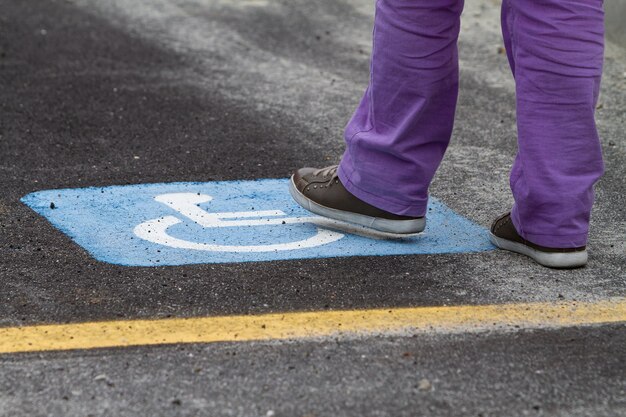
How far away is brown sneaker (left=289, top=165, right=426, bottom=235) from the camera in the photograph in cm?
360

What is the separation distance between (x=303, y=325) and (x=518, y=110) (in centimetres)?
95

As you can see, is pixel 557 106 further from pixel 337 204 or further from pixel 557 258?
pixel 337 204

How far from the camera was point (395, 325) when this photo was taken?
2932mm

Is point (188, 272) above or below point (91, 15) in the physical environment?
above

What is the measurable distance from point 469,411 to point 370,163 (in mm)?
1294

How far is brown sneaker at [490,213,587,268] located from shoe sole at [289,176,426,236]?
0.24m

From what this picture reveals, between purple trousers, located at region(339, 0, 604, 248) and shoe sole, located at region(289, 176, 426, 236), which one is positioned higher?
purple trousers, located at region(339, 0, 604, 248)

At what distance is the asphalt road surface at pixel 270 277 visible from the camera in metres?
2.54

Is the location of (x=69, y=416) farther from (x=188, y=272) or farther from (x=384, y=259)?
(x=384, y=259)

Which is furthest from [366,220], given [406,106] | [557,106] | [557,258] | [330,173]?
[557,106]

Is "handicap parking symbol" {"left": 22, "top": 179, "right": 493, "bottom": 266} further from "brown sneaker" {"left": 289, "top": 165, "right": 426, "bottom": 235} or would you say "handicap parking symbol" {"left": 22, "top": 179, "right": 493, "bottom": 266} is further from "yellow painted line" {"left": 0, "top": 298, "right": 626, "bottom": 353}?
"yellow painted line" {"left": 0, "top": 298, "right": 626, "bottom": 353}

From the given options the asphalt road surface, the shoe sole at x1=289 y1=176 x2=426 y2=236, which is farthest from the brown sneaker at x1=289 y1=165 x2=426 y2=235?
the asphalt road surface

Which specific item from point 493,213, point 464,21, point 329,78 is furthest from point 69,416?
point 464,21

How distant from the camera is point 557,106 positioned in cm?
323
